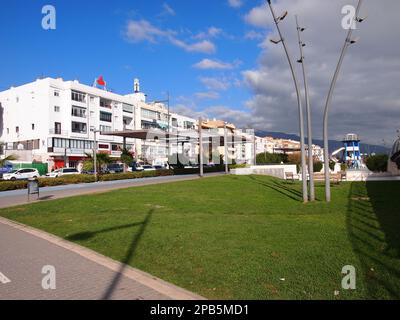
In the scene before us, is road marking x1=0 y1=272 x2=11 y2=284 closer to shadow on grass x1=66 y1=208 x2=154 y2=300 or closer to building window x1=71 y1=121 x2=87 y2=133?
shadow on grass x1=66 y1=208 x2=154 y2=300

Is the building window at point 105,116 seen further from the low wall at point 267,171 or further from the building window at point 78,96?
the low wall at point 267,171

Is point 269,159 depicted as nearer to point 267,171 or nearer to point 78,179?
point 267,171

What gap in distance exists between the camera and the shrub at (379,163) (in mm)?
38459

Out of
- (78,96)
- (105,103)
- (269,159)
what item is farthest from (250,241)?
(105,103)

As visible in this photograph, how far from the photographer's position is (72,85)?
59906 mm

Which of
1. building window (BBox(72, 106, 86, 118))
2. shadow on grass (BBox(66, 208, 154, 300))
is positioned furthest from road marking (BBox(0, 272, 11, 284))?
building window (BBox(72, 106, 86, 118))

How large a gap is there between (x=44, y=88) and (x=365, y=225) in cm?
5588

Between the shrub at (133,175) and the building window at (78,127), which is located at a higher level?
the building window at (78,127)

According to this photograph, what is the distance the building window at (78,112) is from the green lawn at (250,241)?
48.7m

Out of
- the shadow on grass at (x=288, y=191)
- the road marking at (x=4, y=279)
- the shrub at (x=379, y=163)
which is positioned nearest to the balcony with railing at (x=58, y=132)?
the shadow on grass at (x=288, y=191)

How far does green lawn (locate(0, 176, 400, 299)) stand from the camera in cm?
530

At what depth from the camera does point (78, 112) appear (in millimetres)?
61312
